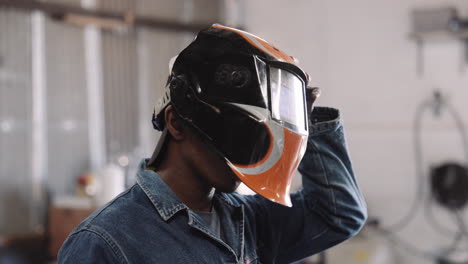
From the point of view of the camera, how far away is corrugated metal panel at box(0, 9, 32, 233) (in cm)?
333

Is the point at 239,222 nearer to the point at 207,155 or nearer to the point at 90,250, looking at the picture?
the point at 207,155

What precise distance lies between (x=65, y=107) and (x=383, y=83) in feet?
8.75

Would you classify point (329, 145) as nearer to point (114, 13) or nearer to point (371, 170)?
point (371, 170)

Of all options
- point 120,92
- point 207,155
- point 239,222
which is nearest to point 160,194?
point 207,155

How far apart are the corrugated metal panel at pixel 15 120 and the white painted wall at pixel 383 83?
2292 mm

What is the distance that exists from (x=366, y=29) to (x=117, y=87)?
2.24 meters

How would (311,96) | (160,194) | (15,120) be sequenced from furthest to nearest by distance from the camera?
1. (15,120)
2. (311,96)
3. (160,194)

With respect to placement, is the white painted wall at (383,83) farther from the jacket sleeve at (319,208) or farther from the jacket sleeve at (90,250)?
the jacket sleeve at (90,250)

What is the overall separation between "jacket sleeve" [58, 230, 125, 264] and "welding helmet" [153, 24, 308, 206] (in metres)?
0.27

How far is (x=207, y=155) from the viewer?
37.3 inches

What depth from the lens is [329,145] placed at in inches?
45.8

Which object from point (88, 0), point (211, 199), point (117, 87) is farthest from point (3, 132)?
point (211, 199)

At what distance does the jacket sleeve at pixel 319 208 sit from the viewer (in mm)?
1142

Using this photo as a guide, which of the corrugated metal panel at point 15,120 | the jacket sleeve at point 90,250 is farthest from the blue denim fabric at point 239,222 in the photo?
the corrugated metal panel at point 15,120
